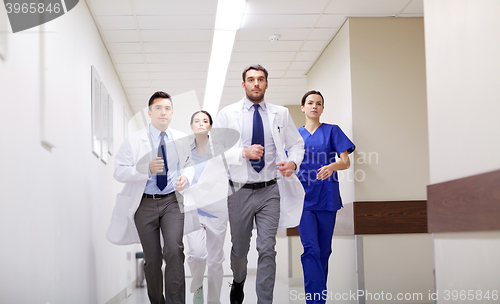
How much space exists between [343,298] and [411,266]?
76 cm

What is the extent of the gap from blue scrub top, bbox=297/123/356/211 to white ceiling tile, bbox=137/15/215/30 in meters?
1.70

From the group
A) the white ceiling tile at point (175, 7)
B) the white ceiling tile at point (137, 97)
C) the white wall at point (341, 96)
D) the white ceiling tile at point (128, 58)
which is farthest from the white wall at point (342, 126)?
the white ceiling tile at point (137, 97)

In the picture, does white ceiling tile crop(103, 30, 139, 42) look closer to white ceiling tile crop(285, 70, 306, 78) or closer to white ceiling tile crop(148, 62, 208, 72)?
white ceiling tile crop(148, 62, 208, 72)

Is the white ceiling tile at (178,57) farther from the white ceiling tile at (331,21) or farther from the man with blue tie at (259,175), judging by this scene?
the man with blue tie at (259,175)

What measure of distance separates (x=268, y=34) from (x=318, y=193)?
7.66ft

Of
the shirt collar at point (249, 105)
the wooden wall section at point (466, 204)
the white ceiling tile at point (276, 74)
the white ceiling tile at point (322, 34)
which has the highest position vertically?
the white ceiling tile at point (322, 34)

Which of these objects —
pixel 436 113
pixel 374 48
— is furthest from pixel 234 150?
pixel 374 48

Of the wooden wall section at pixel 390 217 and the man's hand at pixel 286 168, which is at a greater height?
the man's hand at pixel 286 168

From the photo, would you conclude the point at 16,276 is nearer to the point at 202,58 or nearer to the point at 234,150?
the point at 234,150

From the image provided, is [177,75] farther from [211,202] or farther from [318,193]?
[318,193]

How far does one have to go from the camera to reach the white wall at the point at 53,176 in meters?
2.41

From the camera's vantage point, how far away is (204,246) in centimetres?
468

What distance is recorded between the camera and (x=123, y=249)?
22.6 feet

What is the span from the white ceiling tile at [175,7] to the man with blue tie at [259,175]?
4.99 feet
